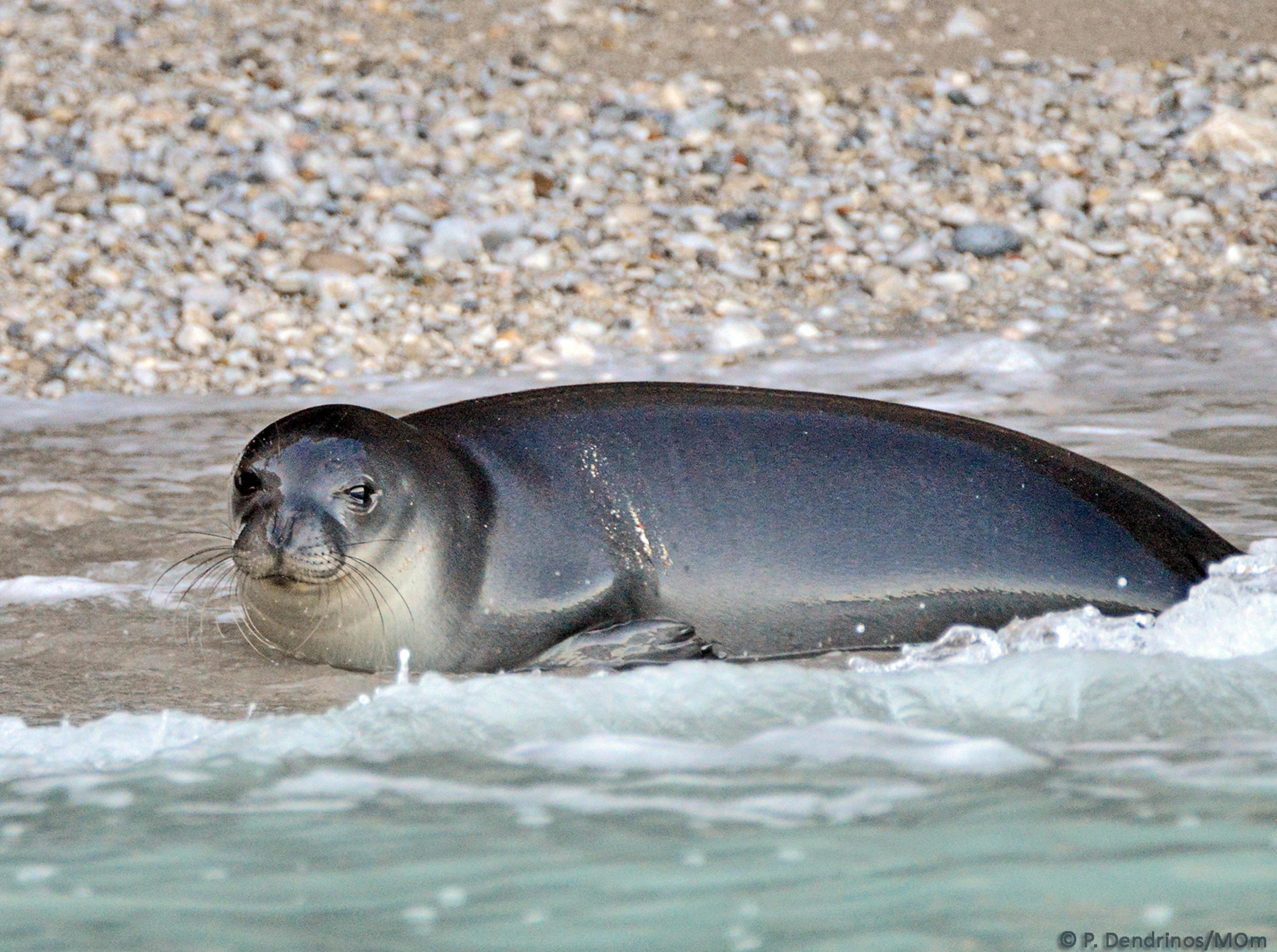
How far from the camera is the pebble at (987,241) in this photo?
7605 millimetres

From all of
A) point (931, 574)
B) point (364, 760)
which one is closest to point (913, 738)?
point (364, 760)

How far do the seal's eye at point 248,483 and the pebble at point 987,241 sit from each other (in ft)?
15.5

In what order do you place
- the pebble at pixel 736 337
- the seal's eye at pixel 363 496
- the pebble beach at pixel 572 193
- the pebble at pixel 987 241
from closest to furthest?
the seal's eye at pixel 363 496, the pebble at pixel 736 337, the pebble beach at pixel 572 193, the pebble at pixel 987 241

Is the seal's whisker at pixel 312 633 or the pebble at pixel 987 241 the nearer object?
the seal's whisker at pixel 312 633

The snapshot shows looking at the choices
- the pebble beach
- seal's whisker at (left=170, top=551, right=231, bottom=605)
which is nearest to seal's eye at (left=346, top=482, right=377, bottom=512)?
seal's whisker at (left=170, top=551, right=231, bottom=605)

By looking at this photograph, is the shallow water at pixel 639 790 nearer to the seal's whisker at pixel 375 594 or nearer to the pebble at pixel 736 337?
the seal's whisker at pixel 375 594

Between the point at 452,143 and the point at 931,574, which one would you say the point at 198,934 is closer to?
the point at 931,574

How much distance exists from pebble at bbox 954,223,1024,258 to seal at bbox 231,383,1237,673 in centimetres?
380

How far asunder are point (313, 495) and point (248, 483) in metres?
0.15

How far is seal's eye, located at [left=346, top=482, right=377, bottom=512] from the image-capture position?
3.55 meters

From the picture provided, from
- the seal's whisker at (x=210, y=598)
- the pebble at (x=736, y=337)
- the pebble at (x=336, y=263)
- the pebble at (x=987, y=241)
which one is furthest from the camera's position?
the pebble at (x=987, y=241)

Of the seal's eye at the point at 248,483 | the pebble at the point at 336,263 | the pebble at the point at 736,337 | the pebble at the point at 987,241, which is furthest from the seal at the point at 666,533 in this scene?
the pebble at the point at 987,241

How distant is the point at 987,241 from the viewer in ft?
25.0

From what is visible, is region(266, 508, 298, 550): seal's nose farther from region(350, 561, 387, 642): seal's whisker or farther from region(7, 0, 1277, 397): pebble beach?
region(7, 0, 1277, 397): pebble beach
